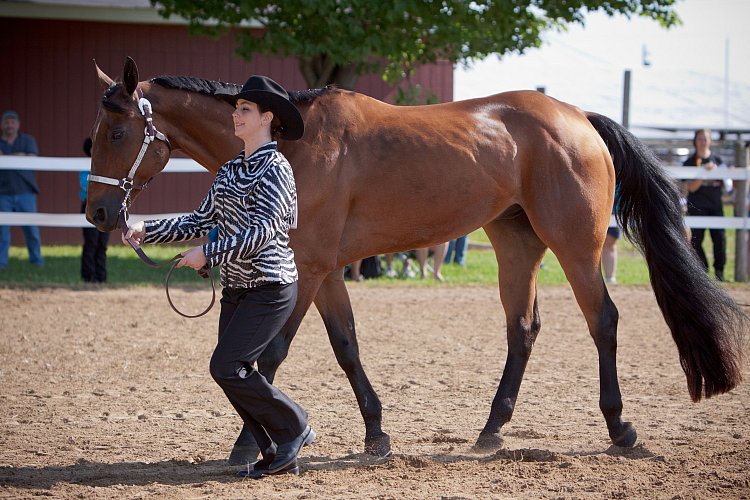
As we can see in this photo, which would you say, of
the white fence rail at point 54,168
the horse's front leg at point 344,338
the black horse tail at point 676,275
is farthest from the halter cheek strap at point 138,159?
the white fence rail at point 54,168

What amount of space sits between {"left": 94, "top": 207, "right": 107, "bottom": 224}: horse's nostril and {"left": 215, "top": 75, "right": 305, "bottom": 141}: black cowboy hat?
2.98ft

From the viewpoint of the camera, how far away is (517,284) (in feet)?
18.9

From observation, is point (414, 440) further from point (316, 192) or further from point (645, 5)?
point (645, 5)

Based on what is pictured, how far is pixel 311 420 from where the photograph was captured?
5801mm

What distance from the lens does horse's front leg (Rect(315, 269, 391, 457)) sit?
5.18 metres

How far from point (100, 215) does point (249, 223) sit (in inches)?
39.6

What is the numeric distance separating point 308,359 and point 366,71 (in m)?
7.19

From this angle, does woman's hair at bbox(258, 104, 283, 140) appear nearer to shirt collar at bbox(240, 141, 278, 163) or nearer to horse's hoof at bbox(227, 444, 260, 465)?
shirt collar at bbox(240, 141, 278, 163)

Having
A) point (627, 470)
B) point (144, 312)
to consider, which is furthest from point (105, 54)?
point (627, 470)

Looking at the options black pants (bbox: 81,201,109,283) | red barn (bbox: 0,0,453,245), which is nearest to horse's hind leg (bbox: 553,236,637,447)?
black pants (bbox: 81,201,109,283)

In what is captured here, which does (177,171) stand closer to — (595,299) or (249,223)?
(595,299)

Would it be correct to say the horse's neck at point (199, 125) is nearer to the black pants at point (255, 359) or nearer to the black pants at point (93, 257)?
the black pants at point (255, 359)

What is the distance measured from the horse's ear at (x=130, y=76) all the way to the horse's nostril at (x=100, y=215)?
0.63 metres

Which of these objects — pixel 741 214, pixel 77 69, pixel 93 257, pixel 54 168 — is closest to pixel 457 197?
pixel 93 257
